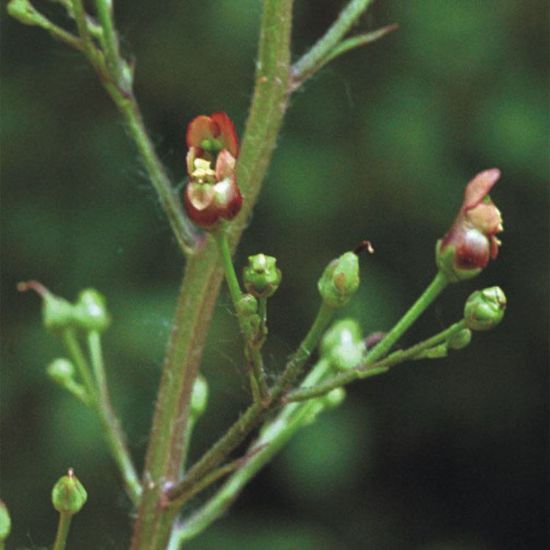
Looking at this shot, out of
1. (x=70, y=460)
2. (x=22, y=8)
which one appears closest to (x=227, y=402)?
(x=70, y=460)

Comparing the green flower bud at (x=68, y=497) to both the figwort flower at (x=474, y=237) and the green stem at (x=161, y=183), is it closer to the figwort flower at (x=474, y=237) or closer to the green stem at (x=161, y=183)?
the green stem at (x=161, y=183)

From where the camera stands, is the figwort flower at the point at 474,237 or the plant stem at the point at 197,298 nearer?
the figwort flower at the point at 474,237

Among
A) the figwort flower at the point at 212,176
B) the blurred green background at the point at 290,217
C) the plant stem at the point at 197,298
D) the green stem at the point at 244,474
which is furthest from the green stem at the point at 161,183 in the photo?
the blurred green background at the point at 290,217

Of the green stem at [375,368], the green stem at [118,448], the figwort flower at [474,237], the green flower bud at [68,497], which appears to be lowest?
the green flower bud at [68,497]

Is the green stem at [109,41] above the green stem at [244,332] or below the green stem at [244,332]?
above

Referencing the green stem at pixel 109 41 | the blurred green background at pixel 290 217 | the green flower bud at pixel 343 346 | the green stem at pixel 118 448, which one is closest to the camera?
the green stem at pixel 109 41

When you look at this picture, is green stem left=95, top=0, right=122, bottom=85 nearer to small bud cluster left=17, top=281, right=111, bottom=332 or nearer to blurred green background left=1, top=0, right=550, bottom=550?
small bud cluster left=17, top=281, right=111, bottom=332

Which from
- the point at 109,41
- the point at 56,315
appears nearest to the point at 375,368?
the point at 109,41
